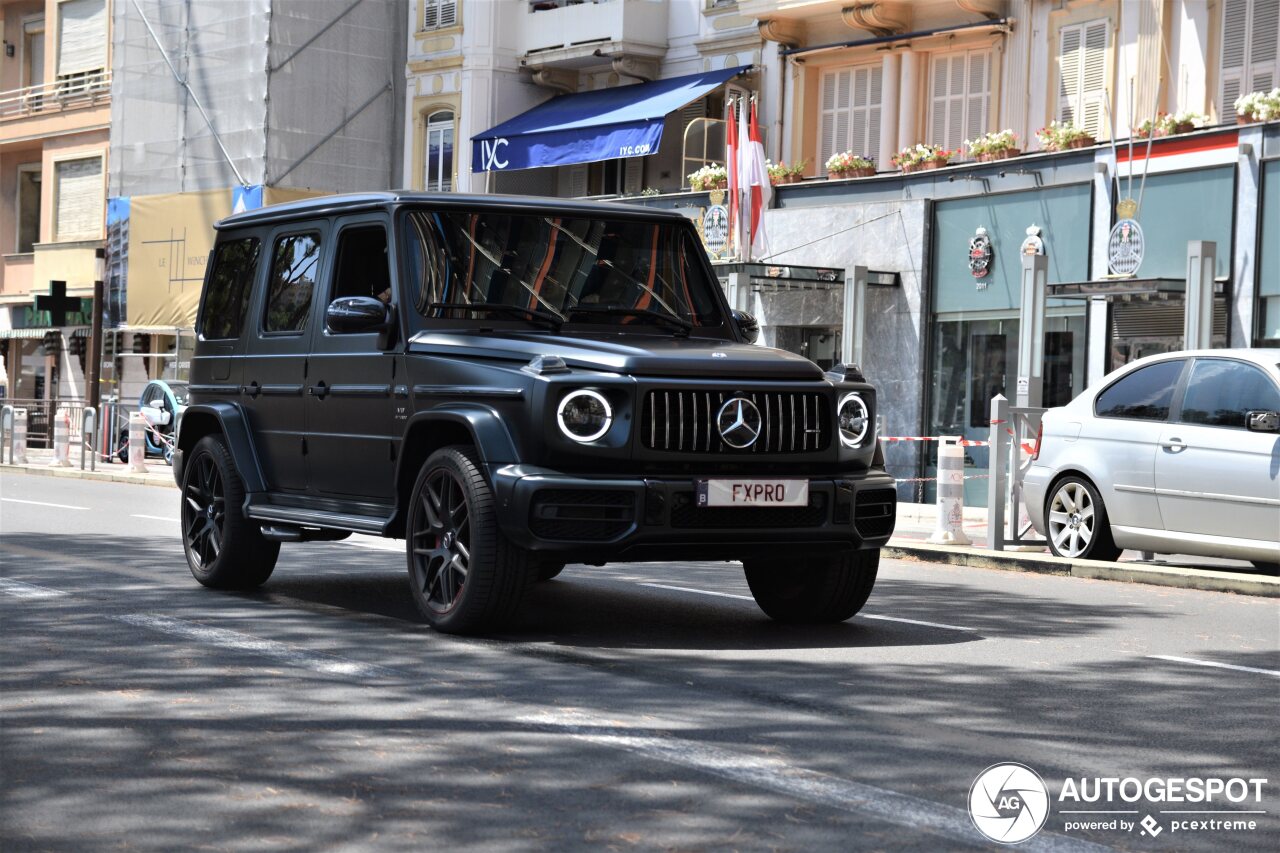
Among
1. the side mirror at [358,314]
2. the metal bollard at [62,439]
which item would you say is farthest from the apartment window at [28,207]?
the side mirror at [358,314]

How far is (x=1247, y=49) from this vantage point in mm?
25547

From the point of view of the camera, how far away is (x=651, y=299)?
395 inches

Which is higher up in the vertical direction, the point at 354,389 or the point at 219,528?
the point at 354,389

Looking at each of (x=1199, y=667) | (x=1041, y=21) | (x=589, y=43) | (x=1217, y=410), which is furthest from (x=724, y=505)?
(x=589, y=43)

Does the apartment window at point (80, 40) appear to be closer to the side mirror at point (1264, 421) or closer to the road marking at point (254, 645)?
the side mirror at point (1264, 421)

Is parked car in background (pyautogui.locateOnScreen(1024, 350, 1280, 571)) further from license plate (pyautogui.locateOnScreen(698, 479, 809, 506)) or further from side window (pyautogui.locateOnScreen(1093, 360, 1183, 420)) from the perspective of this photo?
license plate (pyautogui.locateOnScreen(698, 479, 809, 506))

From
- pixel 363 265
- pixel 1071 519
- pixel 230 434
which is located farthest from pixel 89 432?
pixel 363 265

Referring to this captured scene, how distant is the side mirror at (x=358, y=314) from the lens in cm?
942

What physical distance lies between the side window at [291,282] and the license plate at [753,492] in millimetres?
2970

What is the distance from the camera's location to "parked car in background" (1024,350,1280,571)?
1326cm

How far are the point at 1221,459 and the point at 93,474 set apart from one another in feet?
66.4

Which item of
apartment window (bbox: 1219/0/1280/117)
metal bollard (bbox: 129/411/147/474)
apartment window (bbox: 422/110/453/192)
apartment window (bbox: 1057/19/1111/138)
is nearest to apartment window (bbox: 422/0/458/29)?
apartment window (bbox: 422/110/453/192)

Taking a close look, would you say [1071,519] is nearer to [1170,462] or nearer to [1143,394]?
[1143,394]

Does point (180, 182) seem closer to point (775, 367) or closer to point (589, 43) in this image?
point (589, 43)
